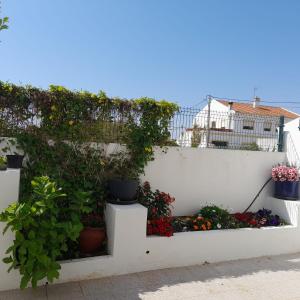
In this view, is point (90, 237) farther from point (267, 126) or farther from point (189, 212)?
point (267, 126)

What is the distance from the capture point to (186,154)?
225 inches

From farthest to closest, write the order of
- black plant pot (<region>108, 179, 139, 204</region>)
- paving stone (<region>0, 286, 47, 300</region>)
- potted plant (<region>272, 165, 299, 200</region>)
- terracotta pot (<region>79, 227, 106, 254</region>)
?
potted plant (<region>272, 165, 299, 200</region>)
black plant pot (<region>108, 179, 139, 204</region>)
terracotta pot (<region>79, 227, 106, 254</region>)
paving stone (<region>0, 286, 47, 300</region>)

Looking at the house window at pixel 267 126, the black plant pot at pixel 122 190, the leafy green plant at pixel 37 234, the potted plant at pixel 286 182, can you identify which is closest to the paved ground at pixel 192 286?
the leafy green plant at pixel 37 234

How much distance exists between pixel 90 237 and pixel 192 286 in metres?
1.56

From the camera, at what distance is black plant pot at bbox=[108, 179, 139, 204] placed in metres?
4.43

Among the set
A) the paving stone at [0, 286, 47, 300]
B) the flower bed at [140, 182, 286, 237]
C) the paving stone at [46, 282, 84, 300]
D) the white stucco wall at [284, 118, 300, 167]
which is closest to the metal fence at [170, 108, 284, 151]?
the white stucco wall at [284, 118, 300, 167]

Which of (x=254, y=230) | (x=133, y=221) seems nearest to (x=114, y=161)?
(x=133, y=221)

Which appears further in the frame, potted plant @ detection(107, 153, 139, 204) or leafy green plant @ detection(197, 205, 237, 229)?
leafy green plant @ detection(197, 205, 237, 229)

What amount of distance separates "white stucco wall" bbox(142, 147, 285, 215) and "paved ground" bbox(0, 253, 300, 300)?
151 centimetres

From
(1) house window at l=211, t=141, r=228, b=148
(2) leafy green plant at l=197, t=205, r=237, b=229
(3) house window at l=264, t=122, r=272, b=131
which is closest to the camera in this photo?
(2) leafy green plant at l=197, t=205, r=237, b=229

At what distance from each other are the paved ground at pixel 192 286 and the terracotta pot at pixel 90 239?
466 millimetres

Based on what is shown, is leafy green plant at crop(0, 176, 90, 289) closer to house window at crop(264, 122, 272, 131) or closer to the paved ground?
the paved ground

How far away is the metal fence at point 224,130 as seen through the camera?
5770 millimetres

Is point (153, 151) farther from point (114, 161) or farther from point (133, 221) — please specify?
point (133, 221)
